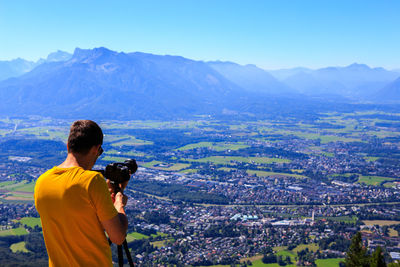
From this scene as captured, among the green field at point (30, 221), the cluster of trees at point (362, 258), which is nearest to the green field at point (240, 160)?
the green field at point (30, 221)

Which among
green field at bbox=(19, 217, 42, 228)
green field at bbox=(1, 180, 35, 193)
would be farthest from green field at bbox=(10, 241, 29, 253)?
green field at bbox=(1, 180, 35, 193)

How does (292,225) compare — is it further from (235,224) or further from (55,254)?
(55,254)

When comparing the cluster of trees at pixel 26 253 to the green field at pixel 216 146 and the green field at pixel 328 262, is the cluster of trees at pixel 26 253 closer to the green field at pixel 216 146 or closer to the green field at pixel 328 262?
the green field at pixel 328 262

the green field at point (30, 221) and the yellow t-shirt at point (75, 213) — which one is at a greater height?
the yellow t-shirt at point (75, 213)

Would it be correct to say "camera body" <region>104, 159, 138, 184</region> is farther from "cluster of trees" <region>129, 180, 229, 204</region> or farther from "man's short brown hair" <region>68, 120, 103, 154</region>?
"cluster of trees" <region>129, 180, 229, 204</region>

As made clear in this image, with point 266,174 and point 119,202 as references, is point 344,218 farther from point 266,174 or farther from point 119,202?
point 119,202

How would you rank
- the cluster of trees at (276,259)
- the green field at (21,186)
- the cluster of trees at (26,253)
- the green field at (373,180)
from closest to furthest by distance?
the cluster of trees at (26,253) < the cluster of trees at (276,259) < the green field at (21,186) < the green field at (373,180)

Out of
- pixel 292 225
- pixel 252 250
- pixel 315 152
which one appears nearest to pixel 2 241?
pixel 252 250

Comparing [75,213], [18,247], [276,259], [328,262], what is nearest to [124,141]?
[18,247]
